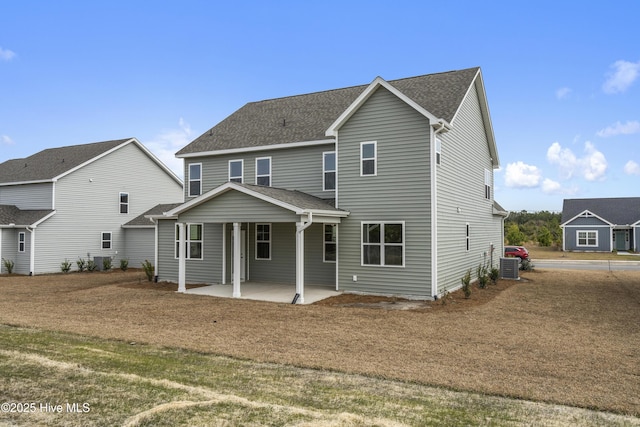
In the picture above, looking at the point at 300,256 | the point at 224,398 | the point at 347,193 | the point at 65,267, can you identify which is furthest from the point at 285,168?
the point at 65,267

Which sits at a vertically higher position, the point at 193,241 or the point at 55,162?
the point at 55,162

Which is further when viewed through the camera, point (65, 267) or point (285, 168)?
point (65, 267)

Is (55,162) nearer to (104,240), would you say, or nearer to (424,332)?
(104,240)

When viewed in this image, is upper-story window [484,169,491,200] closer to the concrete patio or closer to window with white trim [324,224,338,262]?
window with white trim [324,224,338,262]

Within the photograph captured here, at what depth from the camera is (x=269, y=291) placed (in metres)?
15.4

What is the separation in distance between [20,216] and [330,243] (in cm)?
1857

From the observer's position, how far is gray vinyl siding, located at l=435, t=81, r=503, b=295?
14750mm

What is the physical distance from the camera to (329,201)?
16.1 metres

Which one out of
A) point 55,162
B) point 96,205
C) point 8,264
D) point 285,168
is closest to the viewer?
point 285,168

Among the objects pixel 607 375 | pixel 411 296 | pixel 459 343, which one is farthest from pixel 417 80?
pixel 607 375

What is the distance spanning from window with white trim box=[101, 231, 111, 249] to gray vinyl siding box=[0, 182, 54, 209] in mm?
3351

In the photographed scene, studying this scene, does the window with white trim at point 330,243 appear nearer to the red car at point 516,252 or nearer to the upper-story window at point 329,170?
the upper-story window at point 329,170

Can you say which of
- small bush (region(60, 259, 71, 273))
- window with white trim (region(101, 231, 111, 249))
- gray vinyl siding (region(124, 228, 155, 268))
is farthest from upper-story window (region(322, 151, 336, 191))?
window with white trim (region(101, 231, 111, 249))

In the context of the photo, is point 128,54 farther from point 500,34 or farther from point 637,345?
point 637,345
